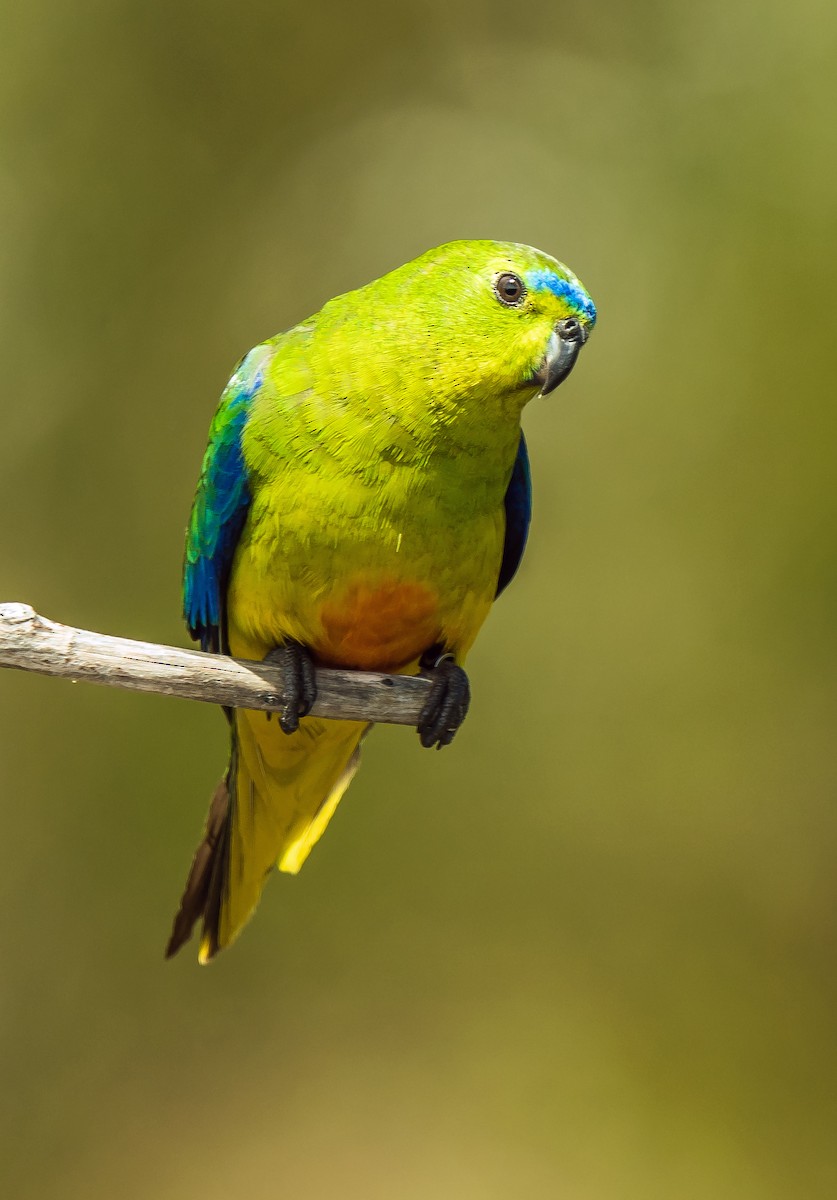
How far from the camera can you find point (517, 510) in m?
2.98

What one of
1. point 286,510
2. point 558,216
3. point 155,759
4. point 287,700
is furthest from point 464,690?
point 558,216

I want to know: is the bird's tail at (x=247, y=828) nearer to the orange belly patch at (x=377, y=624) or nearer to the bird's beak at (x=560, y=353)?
the orange belly patch at (x=377, y=624)

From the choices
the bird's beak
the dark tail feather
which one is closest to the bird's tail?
the dark tail feather

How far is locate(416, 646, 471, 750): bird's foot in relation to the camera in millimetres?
2777

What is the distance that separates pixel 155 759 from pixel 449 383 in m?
2.95

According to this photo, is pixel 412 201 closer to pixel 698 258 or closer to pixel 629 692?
pixel 698 258

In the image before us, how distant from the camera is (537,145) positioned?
4.94 m

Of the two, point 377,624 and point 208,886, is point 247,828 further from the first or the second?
point 377,624

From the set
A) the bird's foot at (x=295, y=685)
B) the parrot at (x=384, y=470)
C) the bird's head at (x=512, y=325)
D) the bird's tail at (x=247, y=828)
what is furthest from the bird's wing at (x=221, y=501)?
the bird's head at (x=512, y=325)

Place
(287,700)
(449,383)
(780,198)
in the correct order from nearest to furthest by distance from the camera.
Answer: (449,383) → (287,700) → (780,198)

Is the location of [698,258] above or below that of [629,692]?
above

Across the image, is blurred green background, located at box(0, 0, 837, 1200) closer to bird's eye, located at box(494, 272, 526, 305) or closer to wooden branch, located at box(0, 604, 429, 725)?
→ wooden branch, located at box(0, 604, 429, 725)

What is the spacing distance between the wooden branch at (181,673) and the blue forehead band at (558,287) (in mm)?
923

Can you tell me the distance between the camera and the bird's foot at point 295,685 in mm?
2596
